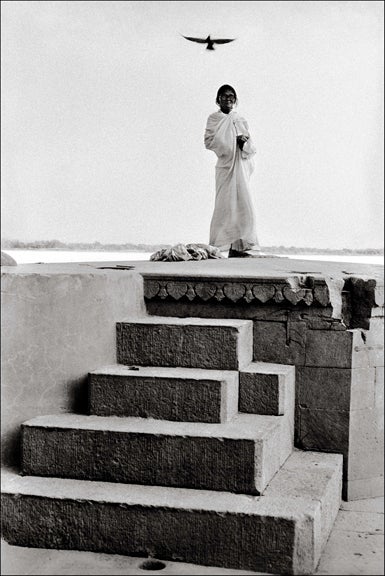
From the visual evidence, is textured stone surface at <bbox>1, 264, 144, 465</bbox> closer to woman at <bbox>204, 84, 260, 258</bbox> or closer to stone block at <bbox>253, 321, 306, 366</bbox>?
stone block at <bbox>253, 321, 306, 366</bbox>

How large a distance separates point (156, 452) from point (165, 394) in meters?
0.35

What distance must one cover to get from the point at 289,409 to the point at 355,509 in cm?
62

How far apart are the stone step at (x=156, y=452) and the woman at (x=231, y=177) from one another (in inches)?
175

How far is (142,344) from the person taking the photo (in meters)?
3.80

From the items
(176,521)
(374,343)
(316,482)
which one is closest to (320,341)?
(374,343)

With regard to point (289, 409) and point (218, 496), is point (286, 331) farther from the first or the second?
point (218, 496)

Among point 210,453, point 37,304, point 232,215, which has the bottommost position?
point 210,453

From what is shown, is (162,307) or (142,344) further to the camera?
(162,307)

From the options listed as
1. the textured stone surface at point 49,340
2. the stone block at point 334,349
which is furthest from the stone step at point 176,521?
the stone block at point 334,349

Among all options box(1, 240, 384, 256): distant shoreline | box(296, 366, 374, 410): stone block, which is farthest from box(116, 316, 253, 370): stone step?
box(1, 240, 384, 256): distant shoreline

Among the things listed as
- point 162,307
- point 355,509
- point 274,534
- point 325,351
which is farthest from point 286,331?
point 274,534

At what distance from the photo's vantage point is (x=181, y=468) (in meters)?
3.14

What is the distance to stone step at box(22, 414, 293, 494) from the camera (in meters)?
3.08

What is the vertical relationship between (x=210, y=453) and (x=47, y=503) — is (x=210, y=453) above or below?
above
